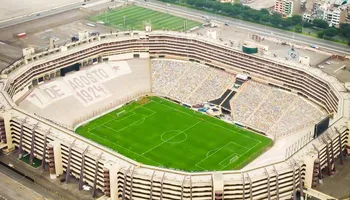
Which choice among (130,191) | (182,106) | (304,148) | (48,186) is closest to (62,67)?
(182,106)

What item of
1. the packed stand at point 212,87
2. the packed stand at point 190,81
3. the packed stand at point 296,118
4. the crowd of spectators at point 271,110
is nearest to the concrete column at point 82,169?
the crowd of spectators at point 271,110

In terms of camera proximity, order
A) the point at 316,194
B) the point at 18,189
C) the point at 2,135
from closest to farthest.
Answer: the point at 316,194 < the point at 18,189 < the point at 2,135

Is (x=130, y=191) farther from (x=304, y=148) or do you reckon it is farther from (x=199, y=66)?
(x=199, y=66)

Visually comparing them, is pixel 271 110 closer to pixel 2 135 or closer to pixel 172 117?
pixel 172 117

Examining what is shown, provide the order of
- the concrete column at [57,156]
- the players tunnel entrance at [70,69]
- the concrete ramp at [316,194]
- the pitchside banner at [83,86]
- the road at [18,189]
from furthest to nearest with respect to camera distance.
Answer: the players tunnel entrance at [70,69]
the pitchside banner at [83,86]
the concrete column at [57,156]
the road at [18,189]
the concrete ramp at [316,194]

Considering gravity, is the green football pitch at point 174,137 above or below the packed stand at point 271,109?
below

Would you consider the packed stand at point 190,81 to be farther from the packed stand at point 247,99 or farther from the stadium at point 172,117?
the packed stand at point 247,99

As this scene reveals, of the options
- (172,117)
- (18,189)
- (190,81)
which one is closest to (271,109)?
(172,117)
